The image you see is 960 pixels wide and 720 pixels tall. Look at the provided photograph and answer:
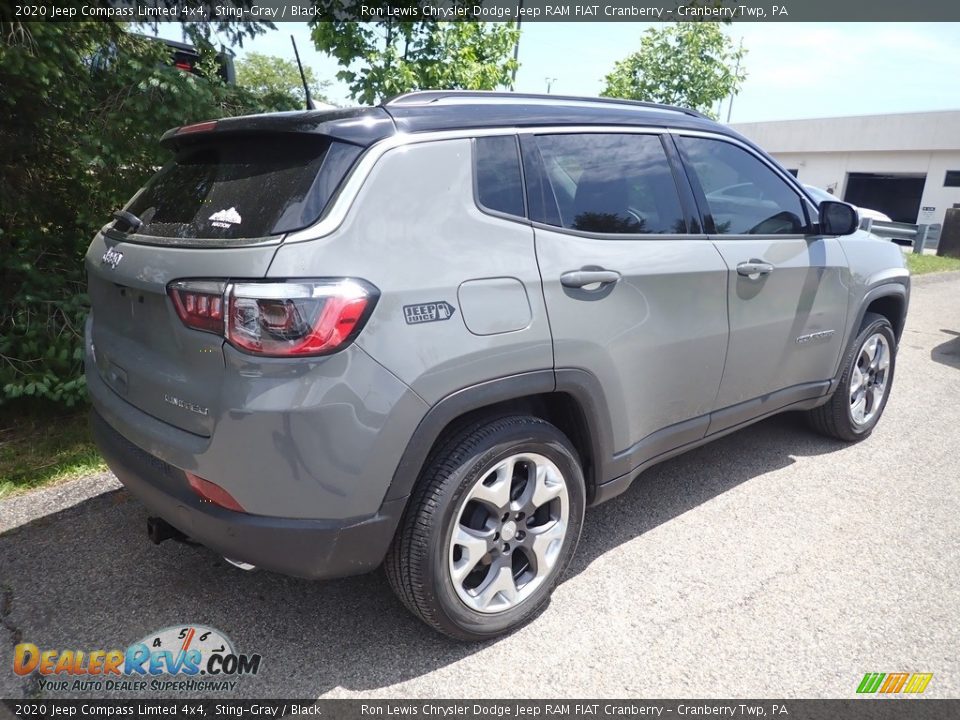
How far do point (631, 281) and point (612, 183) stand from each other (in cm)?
43

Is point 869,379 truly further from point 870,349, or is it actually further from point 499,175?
point 499,175

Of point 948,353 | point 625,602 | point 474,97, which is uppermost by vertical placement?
point 474,97

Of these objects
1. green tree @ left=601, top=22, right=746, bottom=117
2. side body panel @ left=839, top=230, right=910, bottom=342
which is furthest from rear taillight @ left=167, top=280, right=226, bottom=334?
green tree @ left=601, top=22, right=746, bottom=117

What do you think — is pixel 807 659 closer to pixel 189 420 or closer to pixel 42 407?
pixel 189 420

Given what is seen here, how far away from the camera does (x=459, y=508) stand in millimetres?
2354

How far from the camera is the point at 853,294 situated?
404cm

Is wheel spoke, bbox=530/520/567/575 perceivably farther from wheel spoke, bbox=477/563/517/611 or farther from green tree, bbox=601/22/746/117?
green tree, bbox=601/22/746/117

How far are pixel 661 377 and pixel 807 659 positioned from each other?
117cm

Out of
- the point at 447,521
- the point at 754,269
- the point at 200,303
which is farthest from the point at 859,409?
the point at 200,303

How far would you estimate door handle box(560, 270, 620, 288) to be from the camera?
252 centimetres

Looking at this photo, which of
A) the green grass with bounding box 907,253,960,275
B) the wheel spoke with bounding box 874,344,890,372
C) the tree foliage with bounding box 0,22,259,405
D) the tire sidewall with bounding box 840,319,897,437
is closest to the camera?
the tree foliage with bounding box 0,22,259,405

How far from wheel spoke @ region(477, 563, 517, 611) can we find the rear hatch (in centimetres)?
112

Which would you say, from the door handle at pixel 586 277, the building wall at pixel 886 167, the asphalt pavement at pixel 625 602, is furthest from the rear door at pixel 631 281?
the building wall at pixel 886 167

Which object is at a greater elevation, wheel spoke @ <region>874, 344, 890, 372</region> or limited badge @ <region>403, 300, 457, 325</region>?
limited badge @ <region>403, 300, 457, 325</region>
